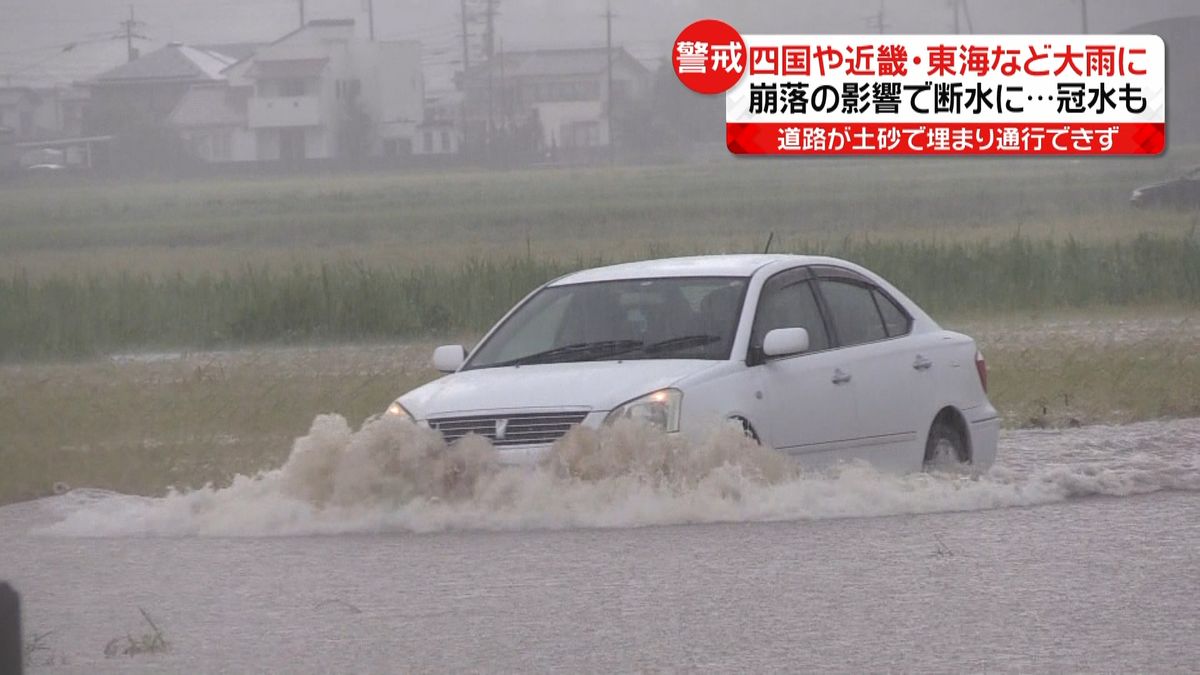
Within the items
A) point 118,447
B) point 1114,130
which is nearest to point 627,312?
point 118,447

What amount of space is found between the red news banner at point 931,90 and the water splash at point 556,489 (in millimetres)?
7429

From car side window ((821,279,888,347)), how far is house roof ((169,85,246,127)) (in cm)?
2565

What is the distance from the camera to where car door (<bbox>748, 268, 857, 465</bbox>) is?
457 inches

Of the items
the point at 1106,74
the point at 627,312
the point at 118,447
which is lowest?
the point at 118,447

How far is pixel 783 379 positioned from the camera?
38.5 feet

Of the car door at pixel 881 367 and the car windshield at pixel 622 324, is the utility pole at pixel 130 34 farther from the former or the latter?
the car door at pixel 881 367

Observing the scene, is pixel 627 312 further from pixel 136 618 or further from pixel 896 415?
pixel 136 618

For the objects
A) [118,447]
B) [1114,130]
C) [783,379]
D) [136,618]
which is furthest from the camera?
[1114,130]

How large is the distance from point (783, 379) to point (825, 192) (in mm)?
28300

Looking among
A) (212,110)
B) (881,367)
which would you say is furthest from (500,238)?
(881,367)

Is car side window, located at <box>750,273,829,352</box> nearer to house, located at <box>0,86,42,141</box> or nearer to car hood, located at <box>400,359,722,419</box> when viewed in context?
car hood, located at <box>400,359,722,419</box>

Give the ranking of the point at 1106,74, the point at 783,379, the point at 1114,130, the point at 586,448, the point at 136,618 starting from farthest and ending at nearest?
the point at 1114,130 → the point at 1106,74 → the point at 783,379 → the point at 586,448 → the point at 136,618

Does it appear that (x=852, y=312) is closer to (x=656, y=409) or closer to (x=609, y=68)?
(x=656, y=409)

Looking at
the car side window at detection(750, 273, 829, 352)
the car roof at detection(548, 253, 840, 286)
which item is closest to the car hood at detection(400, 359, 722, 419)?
the car side window at detection(750, 273, 829, 352)
